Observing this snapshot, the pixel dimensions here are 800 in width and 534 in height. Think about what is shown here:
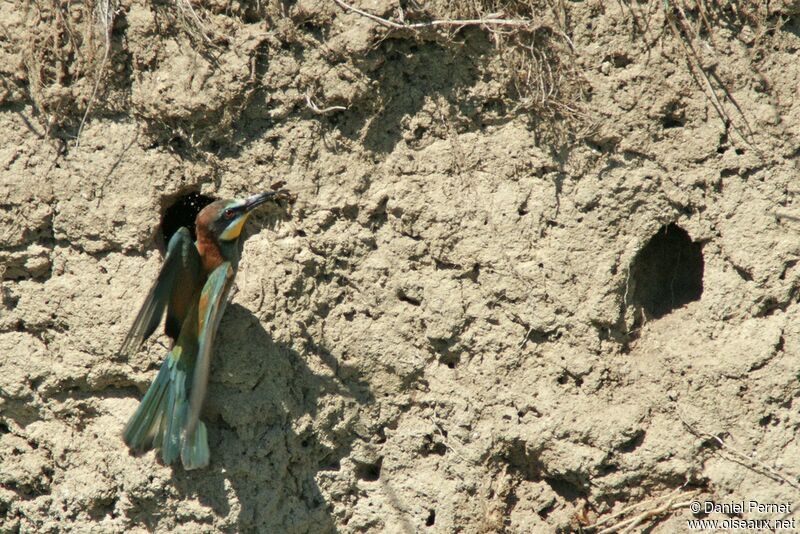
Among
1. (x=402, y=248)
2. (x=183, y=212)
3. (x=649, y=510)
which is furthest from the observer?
(x=183, y=212)

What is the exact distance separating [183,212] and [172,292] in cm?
42

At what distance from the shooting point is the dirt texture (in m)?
2.58

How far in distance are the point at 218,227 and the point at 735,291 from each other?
1.44 metres

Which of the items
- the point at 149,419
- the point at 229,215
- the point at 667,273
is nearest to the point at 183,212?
the point at 229,215

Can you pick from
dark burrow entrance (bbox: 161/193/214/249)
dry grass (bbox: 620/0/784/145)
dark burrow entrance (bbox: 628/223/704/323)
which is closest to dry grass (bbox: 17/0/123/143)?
dark burrow entrance (bbox: 161/193/214/249)

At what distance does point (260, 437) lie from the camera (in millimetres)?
2613

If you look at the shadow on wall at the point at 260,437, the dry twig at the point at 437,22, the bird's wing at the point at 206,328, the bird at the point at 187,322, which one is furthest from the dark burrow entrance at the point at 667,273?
the bird's wing at the point at 206,328

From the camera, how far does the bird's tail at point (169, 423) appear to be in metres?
2.49

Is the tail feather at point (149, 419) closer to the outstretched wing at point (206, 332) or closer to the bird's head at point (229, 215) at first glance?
the outstretched wing at point (206, 332)

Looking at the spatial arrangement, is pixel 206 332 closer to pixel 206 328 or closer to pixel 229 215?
pixel 206 328

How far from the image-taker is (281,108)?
2645 millimetres

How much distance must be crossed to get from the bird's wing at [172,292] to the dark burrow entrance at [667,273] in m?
1.26

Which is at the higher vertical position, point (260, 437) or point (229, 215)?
point (229, 215)

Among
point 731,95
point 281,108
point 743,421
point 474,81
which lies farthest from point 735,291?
point 281,108
